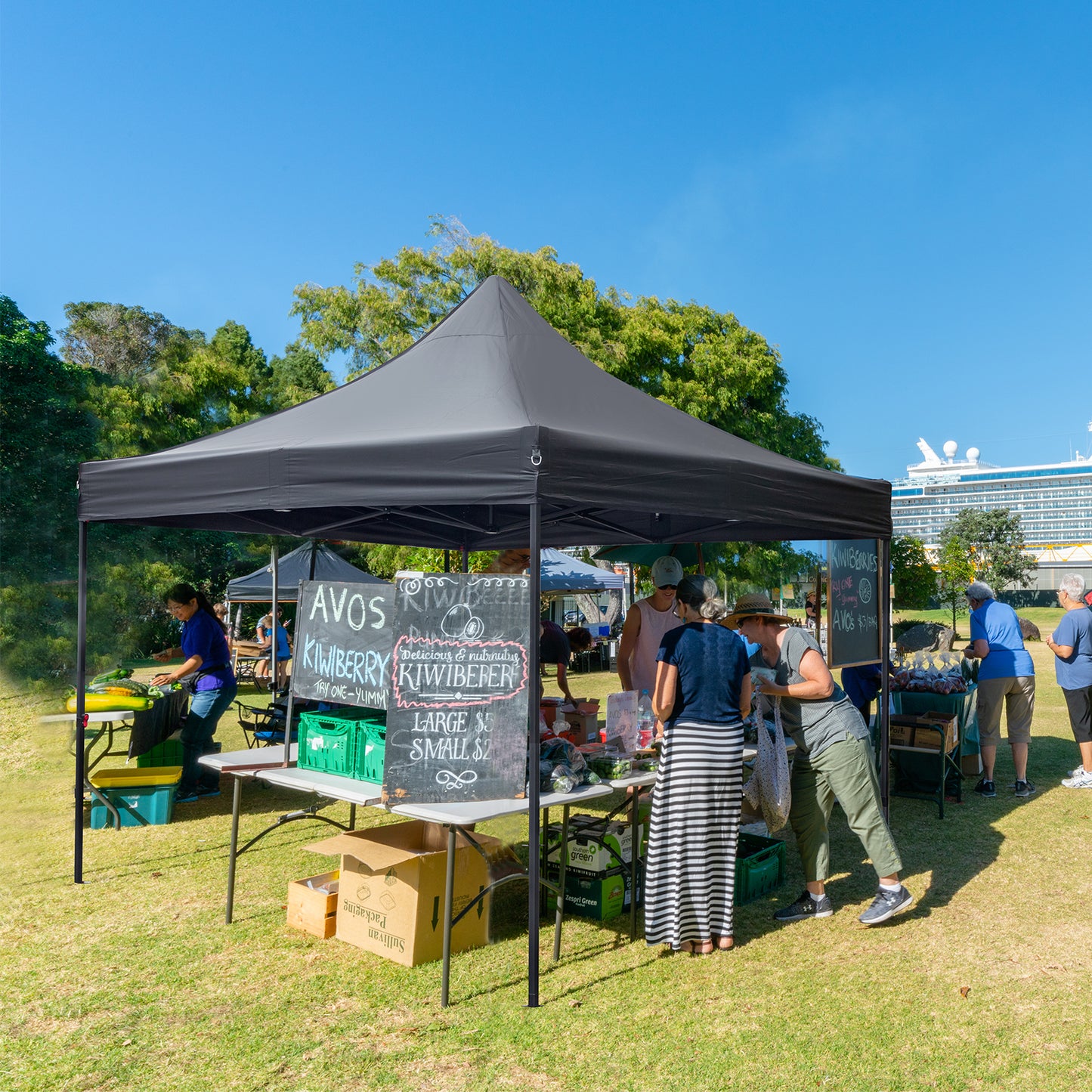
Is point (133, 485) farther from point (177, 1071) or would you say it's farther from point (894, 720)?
point (894, 720)

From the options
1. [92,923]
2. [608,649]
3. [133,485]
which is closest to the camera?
[92,923]

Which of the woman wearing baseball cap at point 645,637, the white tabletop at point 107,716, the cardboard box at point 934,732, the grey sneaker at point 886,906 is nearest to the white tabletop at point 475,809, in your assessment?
the grey sneaker at point 886,906

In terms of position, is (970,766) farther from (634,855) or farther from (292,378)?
(292,378)

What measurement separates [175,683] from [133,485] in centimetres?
358

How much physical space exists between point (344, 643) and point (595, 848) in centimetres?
166

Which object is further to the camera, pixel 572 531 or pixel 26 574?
pixel 26 574

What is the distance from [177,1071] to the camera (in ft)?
10.2

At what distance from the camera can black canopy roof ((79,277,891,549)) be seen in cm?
381

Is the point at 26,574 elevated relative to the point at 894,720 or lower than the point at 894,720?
elevated

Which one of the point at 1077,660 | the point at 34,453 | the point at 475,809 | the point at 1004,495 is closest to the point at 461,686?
the point at 475,809

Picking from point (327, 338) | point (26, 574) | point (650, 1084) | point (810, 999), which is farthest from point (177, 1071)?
point (327, 338)

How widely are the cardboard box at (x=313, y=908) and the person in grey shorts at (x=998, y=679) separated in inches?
223

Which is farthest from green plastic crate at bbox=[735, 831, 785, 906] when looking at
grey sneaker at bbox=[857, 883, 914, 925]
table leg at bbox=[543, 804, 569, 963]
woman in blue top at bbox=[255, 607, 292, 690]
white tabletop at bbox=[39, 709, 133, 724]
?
woman in blue top at bbox=[255, 607, 292, 690]

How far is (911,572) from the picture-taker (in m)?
35.3
